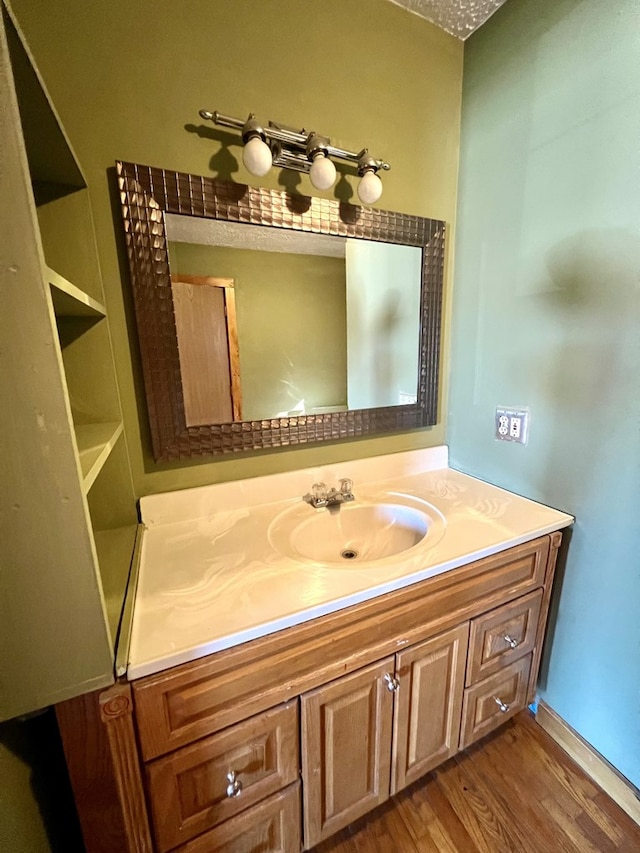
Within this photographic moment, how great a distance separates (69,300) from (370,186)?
0.85m

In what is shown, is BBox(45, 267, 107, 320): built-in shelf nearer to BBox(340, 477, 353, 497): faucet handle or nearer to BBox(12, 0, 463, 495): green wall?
BBox(12, 0, 463, 495): green wall

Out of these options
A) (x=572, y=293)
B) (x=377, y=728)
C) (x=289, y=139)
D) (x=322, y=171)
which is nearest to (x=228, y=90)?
(x=289, y=139)

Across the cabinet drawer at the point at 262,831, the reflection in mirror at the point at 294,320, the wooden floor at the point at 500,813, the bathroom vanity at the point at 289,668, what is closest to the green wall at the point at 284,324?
the reflection in mirror at the point at 294,320

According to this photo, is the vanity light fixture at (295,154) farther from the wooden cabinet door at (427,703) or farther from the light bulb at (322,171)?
the wooden cabinet door at (427,703)

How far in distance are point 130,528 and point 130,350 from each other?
1.61ft

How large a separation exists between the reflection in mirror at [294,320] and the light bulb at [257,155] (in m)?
0.16

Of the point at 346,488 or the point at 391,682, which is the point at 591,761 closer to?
the point at 391,682

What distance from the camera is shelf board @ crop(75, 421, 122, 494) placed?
22.4 inches

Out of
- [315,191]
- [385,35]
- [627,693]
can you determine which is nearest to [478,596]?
[627,693]

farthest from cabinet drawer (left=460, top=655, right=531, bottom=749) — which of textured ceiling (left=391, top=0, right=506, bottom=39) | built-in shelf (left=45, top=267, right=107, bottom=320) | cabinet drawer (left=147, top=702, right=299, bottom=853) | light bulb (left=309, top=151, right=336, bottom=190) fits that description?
textured ceiling (left=391, top=0, right=506, bottom=39)

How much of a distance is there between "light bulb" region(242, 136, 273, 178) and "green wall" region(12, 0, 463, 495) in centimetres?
12

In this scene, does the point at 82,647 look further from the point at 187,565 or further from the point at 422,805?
the point at 422,805

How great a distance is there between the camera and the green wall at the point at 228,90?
82 cm

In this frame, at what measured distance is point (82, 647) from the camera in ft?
1.73
